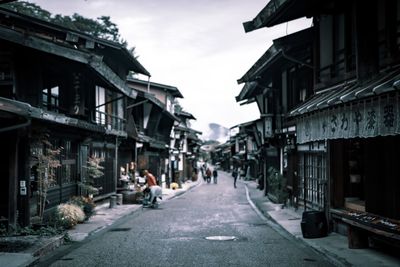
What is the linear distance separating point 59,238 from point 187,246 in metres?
3.42

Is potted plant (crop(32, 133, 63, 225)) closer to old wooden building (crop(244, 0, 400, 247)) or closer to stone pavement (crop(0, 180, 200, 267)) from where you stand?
stone pavement (crop(0, 180, 200, 267))

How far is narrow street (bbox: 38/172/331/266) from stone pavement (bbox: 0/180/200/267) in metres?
0.28

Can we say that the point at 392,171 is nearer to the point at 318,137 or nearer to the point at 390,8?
the point at 318,137

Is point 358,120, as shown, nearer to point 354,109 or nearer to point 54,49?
point 354,109

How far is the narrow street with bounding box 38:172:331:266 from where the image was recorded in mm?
10422

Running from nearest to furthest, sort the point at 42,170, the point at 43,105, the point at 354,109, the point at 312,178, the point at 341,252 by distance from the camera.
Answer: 1. the point at 354,109
2. the point at 341,252
3. the point at 42,170
4. the point at 43,105
5. the point at 312,178

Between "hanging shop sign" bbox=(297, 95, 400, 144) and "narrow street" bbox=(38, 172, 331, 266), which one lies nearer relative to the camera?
"hanging shop sign" bbox=(297, 95, 400, 144)

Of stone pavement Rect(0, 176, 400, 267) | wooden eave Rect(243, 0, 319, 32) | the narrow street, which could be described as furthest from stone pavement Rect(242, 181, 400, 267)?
wooden eave Rect(243, 0, 319, 32)

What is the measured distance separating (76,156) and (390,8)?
1352cm

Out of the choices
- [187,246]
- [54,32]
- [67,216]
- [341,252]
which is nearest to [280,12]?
[341,252]

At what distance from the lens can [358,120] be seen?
348 inches

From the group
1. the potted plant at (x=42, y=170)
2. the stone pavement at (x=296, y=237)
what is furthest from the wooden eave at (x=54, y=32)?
the stone pavement at (x=296, y=237)

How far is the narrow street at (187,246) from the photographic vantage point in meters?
10.4

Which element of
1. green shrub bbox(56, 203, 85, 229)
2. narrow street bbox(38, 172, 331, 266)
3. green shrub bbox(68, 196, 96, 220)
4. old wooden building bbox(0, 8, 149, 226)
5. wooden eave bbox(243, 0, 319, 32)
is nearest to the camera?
narrow street bbox(38, 172, 331, 266)
